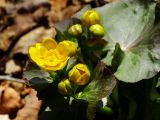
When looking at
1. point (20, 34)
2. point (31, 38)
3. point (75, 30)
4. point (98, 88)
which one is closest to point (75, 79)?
point (98, 88)

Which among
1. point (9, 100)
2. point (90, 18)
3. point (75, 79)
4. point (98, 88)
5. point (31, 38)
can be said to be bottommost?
point (9, 100)

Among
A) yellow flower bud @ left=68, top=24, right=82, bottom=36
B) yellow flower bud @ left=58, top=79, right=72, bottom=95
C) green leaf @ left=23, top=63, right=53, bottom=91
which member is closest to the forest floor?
green leaf @ left=23, top=63, right=53, bottom=91

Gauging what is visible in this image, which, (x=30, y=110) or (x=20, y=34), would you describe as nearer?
(x=30, y=110)

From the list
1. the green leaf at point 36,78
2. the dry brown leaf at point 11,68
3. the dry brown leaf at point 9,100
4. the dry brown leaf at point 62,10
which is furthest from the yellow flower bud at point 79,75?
the dry brown leaf at point 62,10

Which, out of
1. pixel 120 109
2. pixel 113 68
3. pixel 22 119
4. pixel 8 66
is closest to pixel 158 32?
pixel 113 68

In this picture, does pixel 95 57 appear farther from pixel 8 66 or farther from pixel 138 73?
pixel 8 66

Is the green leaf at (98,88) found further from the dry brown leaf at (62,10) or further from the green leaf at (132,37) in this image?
the dry brown leaf at (62,10)

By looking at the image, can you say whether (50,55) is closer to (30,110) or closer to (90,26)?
(90,26)
